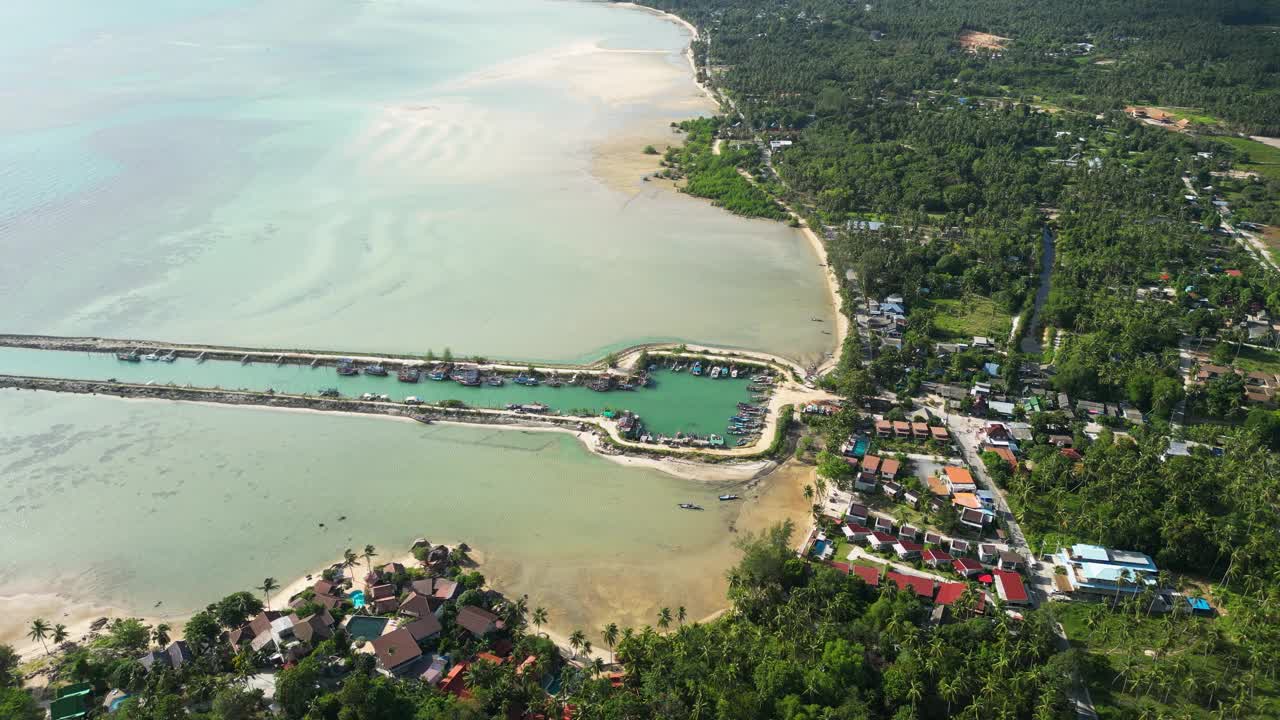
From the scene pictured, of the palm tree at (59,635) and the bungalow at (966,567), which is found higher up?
the bungalow at (966,567)

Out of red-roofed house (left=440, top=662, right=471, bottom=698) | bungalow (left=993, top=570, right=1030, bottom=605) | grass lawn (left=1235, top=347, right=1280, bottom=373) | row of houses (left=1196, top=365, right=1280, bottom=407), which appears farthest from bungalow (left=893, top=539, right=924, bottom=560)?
grass lawn (left=1235, top=347, right=1280, bottom=373)

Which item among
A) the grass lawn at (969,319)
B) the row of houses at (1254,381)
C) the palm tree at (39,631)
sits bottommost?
the palm tree at (39,631)

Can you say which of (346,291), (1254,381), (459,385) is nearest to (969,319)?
(1254,381)

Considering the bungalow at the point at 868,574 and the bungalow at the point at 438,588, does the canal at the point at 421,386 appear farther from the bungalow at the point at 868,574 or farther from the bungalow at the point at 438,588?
the bungalow at the point at 438,588

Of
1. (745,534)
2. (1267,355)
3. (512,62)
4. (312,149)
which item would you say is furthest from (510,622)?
(512,62)

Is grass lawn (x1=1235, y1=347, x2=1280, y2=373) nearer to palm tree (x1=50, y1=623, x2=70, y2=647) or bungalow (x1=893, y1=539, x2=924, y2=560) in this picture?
bungalow (x1=893, y1=539, x2=924, y2=560)

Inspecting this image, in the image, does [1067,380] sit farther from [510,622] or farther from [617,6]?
[617,6]

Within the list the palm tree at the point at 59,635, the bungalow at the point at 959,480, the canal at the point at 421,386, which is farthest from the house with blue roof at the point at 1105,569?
the palm tree at the point at 59,635
